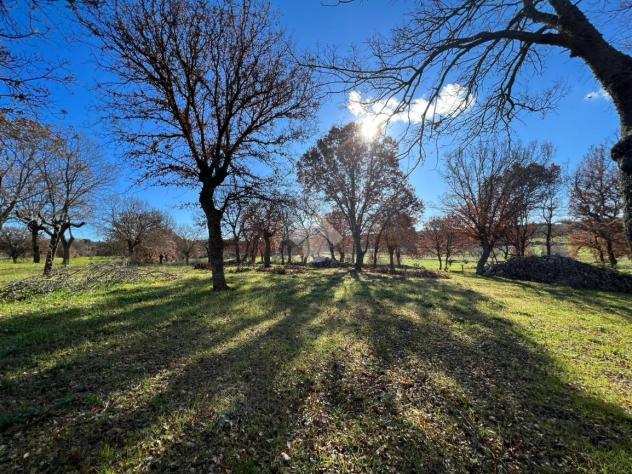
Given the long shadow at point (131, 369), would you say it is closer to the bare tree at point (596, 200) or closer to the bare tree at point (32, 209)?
the bare tree at point (32, 209)

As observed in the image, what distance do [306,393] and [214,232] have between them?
8.95m

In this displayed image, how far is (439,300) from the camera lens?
10.8 meters

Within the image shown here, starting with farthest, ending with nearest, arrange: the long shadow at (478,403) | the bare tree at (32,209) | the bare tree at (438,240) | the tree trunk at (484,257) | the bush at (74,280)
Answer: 1. the bare tree at (438,240)
2. the tree trunk at (484,257)
3. the bare tree at (32,209)
4. the bush at (74,280)
5. the long shadow at (478,403)

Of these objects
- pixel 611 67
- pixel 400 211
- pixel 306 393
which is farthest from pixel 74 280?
pixel 400 211

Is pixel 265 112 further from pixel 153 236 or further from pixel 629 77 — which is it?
pixel 153 236

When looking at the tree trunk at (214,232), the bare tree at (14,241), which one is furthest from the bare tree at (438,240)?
the bare tree at (14,241)

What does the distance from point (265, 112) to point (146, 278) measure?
10.2m

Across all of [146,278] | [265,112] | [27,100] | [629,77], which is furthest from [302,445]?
[146,278]

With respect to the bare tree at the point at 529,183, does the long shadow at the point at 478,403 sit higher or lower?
lower

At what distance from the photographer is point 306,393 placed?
4.12m

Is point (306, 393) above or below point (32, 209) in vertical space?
below

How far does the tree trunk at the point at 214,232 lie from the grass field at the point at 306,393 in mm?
4033

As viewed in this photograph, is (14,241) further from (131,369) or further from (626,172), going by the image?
(626,172)

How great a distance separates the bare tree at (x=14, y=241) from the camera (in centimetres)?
4262
